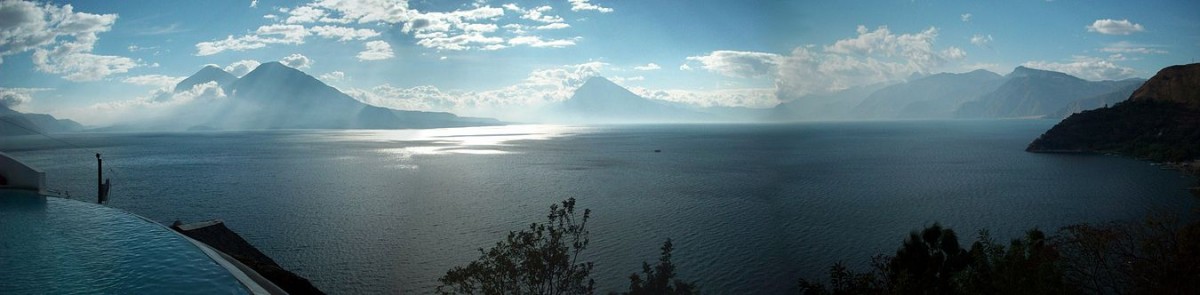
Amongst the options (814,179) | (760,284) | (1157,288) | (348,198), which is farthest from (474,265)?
(814,179)

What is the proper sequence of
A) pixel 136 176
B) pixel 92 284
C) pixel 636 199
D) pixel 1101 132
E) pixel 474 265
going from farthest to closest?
pixel 1101 132 < pixel 136 176 < pixel 636 199 < pixel 474 265 < pixel 92 284

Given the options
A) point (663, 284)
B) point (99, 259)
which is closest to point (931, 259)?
point (663, 284)

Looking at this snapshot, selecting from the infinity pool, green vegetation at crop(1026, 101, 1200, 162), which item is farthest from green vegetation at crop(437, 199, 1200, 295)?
green vegetation at crop(1026, 101, 1200, 162)

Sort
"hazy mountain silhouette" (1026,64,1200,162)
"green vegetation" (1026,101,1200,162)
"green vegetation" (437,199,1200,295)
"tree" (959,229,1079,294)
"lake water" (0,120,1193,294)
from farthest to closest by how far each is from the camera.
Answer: "hazy mountain silhouette" (1026,64,1200,162) → "green vegetation" (1026,101,1200,162) → "lake water" (0,120,1193,294) → "green vegetation" (437,199,1200,295) → "tree" (959,229,1079,294)

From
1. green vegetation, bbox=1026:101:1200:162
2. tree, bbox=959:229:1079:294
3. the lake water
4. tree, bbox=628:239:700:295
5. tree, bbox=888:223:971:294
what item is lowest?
the lake water

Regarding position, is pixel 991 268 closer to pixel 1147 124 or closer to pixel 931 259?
pixel 931 259

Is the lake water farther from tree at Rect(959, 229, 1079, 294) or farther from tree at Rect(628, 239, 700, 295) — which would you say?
tree at Rect(959, 229, 1079, 294)

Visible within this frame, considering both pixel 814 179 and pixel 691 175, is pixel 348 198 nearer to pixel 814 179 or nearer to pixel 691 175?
pixel 691 175
